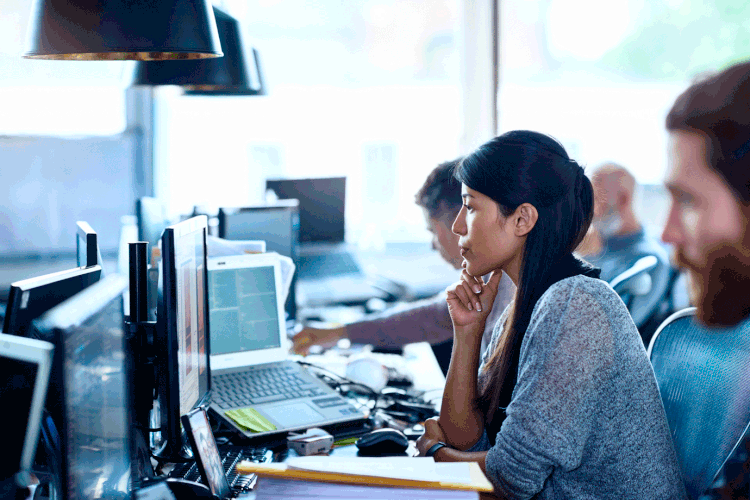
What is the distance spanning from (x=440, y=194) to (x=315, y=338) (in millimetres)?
621

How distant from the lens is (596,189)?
4.74ft

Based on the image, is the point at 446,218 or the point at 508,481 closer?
the point at 508,481

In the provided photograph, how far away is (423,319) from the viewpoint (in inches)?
A: 93.5

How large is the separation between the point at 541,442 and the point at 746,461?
0.30 meters

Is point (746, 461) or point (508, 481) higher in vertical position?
point (746, 461)

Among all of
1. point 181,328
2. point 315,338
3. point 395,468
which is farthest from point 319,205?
point 395,468

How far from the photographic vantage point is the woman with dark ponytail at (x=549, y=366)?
117cm

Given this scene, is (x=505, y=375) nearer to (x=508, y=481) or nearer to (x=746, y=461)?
(x=508, y=481)

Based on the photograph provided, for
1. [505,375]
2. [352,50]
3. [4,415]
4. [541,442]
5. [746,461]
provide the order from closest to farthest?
[4,415] < [746,461] < [541,442] < [505,375] < [352,50]

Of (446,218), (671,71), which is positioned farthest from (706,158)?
(671,71)

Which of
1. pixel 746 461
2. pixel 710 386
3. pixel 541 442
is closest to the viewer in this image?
pixel 746 461

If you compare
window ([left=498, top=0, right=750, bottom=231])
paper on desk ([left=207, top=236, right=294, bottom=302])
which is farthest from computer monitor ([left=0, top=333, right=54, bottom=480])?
window ([left=498, top=0, right=750, bottom=231])

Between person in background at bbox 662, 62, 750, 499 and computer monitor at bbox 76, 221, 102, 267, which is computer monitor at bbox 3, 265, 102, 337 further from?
person in background at bbox 662, 62, 750, 499

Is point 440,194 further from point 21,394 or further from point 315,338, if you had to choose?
point 21,394
